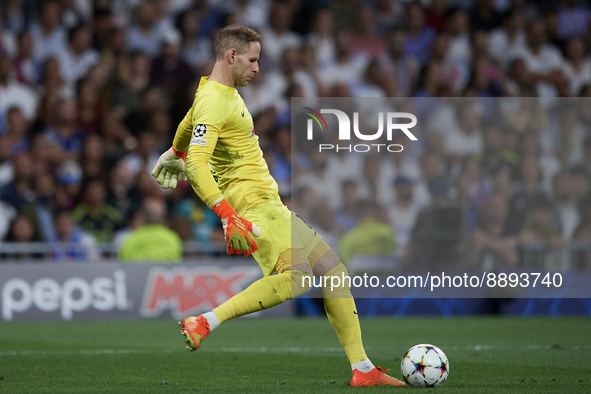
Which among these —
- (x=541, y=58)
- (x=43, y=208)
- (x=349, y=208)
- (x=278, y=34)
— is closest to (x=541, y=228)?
(x=349, y=208)

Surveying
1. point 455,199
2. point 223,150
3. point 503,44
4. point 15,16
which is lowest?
point 455,199

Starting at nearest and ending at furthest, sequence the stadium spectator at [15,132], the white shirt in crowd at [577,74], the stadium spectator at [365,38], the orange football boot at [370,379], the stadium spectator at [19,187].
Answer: the orange football boot at [370,379] < the stadium spectator at [19,187] < the stadium spectator at [15,132] < the stadium spectator at [365,38] < the white shirt in crowd at [577,74]

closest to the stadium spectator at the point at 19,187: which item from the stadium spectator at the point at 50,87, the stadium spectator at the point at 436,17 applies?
the stadium spectator at the point at 50,87

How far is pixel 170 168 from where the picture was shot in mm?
5828

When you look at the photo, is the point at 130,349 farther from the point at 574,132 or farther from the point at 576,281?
the point at 574,132

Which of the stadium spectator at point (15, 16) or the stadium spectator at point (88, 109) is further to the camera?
the stadium spectator at point (15, 16)

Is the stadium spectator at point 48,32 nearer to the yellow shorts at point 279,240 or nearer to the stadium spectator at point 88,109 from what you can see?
the stadium spectator at point 88,109

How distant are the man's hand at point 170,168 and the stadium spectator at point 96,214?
6521mm

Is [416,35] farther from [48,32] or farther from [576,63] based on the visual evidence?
[48,32]

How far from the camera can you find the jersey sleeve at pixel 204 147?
511 centimetres

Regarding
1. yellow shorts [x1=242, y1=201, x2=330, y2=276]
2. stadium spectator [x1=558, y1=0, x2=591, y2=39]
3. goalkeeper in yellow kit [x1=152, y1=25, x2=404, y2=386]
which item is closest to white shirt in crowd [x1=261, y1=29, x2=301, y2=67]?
stadium spectator [x1=558, y1=0, x2=591, y2=39]

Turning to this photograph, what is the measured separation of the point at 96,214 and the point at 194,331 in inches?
300

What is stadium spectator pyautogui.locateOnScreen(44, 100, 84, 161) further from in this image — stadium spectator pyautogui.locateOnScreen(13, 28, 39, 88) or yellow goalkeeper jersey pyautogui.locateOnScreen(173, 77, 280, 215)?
yellow goalkeeper jersey pyautogui.locateOnScreen(173, 77, 280, 215)

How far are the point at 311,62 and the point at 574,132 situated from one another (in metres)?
4.61
